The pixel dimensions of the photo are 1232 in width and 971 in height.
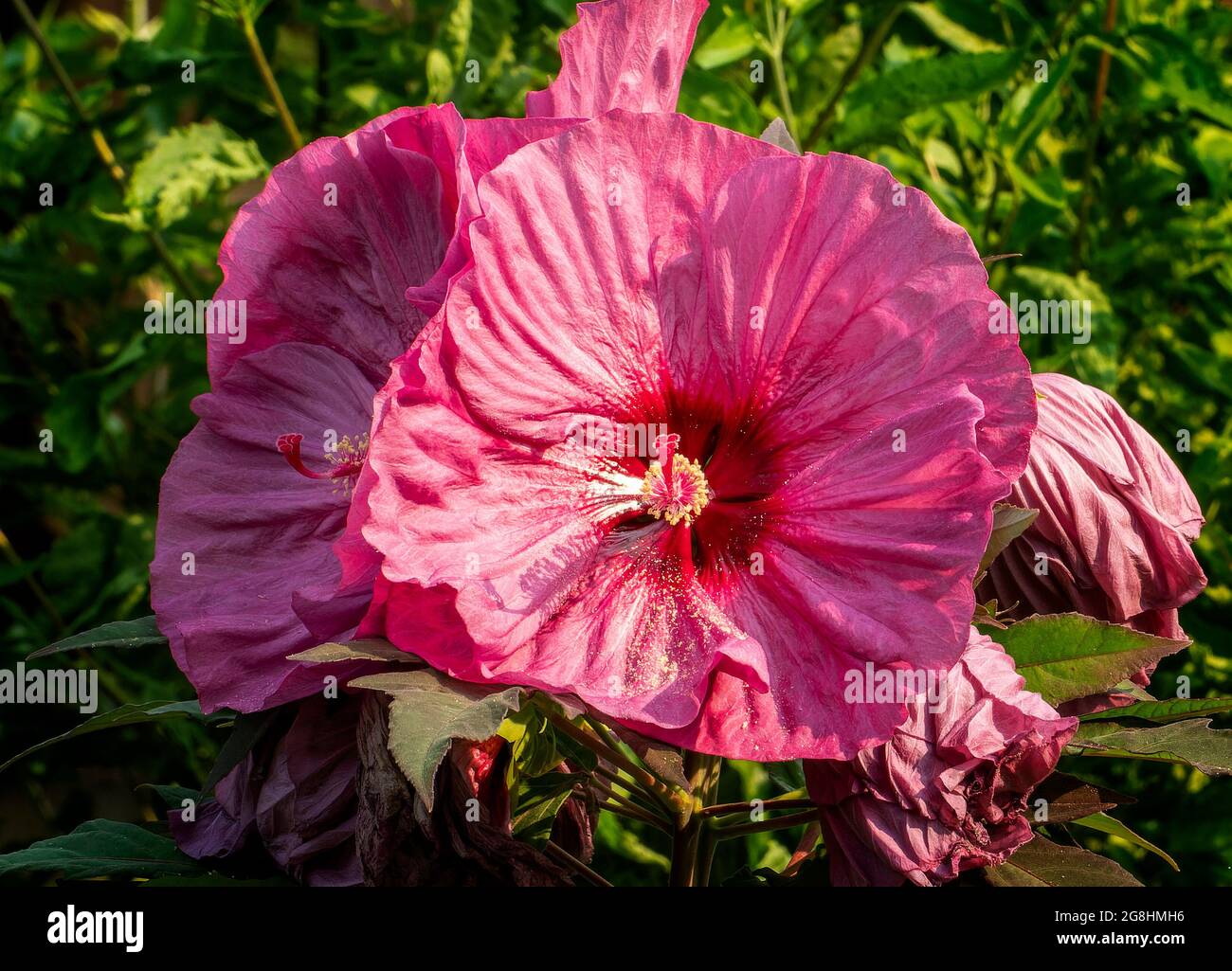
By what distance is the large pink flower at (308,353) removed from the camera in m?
0.68

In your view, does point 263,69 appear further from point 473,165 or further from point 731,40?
point 473,165

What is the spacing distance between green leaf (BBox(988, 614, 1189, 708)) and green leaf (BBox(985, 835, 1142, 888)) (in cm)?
8

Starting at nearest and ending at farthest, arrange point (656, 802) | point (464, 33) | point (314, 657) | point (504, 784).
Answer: point (314, 657)
point (504, 784)
point (656, 802)
point (464, 33)

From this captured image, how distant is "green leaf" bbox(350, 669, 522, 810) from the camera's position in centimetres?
52

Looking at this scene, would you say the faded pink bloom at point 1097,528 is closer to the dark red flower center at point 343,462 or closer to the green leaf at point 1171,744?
the green leaf at point 1171,744

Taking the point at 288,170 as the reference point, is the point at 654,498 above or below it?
below

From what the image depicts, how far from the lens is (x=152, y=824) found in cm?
90

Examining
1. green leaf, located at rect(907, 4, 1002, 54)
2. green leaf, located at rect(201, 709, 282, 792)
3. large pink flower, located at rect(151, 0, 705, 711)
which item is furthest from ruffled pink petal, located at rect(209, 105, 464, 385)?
green leaf, located at rect(907, 4, 1002, 54)

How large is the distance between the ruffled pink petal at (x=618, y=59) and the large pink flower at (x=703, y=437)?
0.06m

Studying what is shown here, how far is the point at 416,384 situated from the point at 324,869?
284 millimetres

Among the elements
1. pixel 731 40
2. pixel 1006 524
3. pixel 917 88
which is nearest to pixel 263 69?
pixel 731 40

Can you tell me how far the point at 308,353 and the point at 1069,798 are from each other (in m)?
0.51
